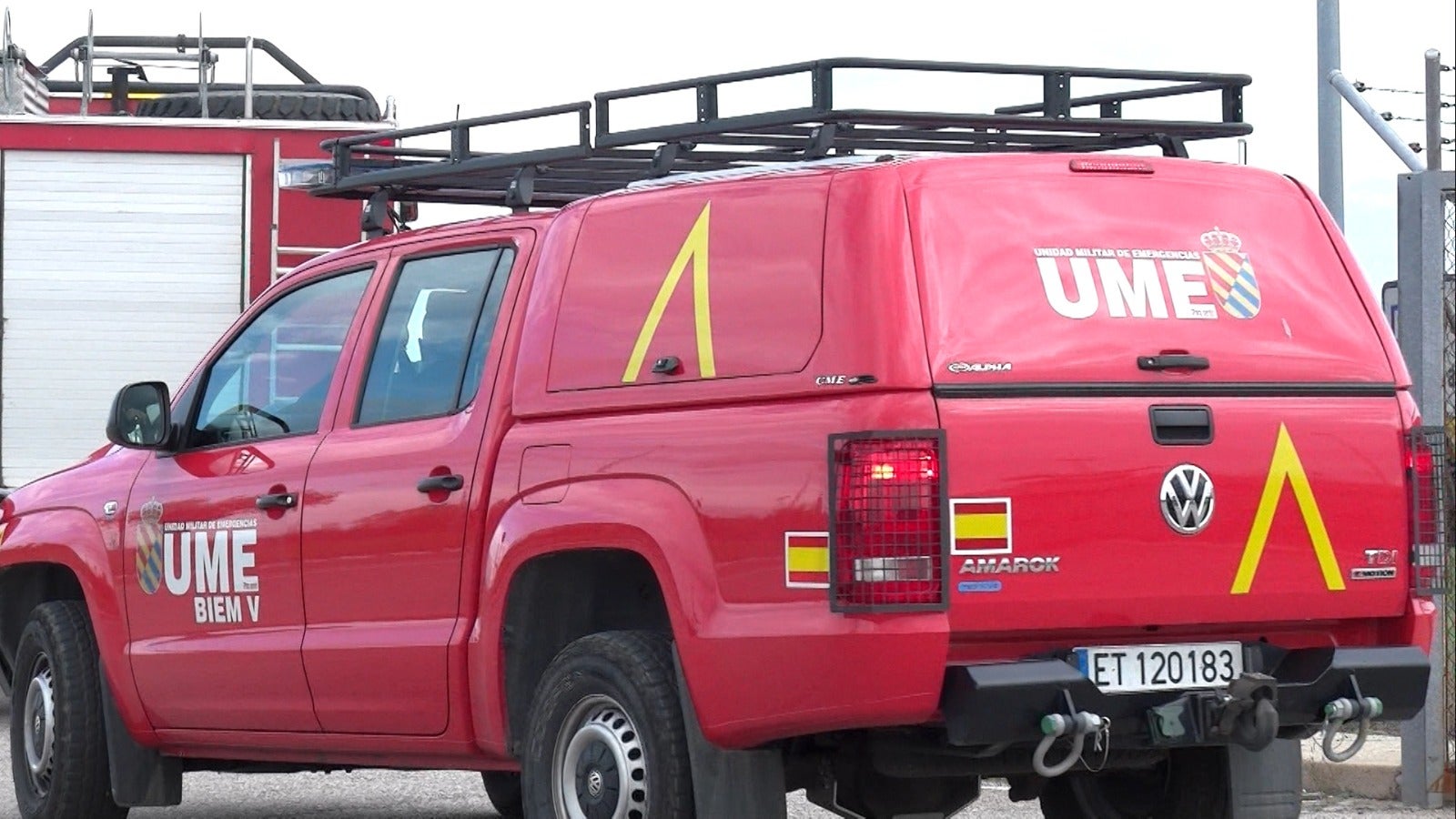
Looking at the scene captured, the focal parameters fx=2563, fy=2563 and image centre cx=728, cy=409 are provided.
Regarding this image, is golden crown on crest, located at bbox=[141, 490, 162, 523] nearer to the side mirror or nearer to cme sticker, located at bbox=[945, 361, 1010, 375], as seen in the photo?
the side mirror

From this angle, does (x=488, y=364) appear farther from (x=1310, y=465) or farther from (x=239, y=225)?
(x=239, y=225)

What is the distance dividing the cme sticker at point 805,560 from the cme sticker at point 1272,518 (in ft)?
3.26

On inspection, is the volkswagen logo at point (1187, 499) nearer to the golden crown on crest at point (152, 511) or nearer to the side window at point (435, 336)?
the side window at point (435, 336)

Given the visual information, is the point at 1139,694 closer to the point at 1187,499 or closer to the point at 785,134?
the point at 1187,499

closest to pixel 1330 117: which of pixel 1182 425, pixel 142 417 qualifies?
pixel 142 417

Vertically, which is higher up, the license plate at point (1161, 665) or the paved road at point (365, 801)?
the license plate at point (1161, 665)

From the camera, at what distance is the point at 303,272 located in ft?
25.8

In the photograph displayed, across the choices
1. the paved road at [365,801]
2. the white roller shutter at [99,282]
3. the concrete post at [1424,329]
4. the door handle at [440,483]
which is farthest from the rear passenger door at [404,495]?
the white roller shutter at [99,282]

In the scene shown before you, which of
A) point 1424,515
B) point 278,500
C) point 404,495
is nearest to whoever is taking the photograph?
point 1424,515

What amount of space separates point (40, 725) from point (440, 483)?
2.48m

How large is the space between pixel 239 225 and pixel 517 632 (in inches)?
321

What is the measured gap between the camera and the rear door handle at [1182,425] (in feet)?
18.9

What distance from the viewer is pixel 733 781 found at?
5.86 meters

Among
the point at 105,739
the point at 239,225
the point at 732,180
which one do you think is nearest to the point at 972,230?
the point at 732,180
